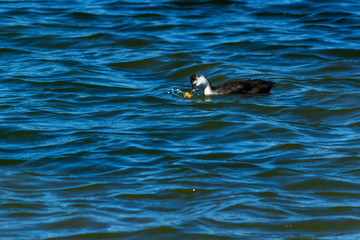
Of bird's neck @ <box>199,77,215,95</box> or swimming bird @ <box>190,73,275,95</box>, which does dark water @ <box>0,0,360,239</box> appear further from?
bird's neck @ <box>199,77,215,95</box>

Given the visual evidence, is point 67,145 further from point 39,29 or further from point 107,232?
point 39,29

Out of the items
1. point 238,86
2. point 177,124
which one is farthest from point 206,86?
point 177,124

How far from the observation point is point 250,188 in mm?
7316

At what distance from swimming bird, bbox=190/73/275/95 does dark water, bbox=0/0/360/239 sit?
15 cm

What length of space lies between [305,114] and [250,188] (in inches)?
144

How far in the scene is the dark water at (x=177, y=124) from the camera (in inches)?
261

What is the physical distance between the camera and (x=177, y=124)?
10.2m

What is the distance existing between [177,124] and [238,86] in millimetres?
1938

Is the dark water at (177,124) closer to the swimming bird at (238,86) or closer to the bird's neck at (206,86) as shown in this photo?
the swimming bird at (238,86)

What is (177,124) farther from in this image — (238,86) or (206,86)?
(206,86)

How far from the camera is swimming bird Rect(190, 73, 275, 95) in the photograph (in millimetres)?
11602

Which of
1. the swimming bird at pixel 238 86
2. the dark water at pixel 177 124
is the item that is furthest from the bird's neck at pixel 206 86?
the dark water at pixel 177 124

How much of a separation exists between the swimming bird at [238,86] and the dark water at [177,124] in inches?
5.8

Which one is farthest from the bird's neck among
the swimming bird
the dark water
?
the dark water
